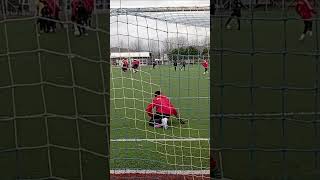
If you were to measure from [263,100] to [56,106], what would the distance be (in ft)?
5.50

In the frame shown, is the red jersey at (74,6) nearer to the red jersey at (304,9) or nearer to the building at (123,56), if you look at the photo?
the red jersey at (304,9)

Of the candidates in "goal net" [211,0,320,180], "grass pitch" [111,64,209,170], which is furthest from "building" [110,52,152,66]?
"goal net" [211,0,320,180]

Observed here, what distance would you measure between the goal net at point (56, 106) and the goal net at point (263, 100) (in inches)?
21.5

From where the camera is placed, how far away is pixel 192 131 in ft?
13.2

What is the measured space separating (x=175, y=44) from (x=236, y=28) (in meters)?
1.32

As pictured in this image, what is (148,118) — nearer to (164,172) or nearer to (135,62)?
(135,62)

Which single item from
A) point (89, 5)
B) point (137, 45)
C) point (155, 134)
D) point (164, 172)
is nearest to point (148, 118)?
point (155, 134)

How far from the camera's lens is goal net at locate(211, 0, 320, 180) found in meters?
2.01

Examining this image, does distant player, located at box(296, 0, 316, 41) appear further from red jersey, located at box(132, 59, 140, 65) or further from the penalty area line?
red jersey, located at box(132, 59, 140, 65)

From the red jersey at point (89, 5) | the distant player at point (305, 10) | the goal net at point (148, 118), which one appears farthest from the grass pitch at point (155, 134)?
the distant player at point (305, 10)

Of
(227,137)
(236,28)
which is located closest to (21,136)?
(227,137)

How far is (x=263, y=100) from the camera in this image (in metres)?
4.23

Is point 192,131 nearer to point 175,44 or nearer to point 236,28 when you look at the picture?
Result: point 175,44

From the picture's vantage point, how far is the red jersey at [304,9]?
77.0 inches
